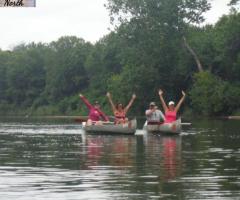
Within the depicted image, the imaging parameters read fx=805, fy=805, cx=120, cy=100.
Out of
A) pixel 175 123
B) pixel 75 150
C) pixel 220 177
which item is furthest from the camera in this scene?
pixel 175 123

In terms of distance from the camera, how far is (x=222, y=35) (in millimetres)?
75500

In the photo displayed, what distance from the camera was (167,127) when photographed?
36812 millimetres

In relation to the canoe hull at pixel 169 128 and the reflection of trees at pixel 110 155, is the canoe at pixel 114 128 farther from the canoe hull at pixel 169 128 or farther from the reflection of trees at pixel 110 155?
the reflection of trees at pixel 110 155

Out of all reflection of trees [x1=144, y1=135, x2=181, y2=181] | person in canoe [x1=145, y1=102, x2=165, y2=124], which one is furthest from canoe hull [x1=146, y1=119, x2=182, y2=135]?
reflection of trees [x1=144, y1=135, x2=181, y2=181]

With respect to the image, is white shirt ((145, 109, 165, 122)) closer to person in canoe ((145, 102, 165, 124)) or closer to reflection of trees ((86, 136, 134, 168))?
person in canoe ((145, 102, 165, 124))

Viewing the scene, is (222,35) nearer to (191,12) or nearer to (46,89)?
(191,12)

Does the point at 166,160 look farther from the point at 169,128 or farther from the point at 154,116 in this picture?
the point at 154,116

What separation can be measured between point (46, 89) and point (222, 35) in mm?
48288

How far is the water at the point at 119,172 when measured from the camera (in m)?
13.9

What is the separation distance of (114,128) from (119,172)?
65.3 feet

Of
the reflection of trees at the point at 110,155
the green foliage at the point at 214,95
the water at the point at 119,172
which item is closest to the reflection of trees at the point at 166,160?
the water at the point at 119,172

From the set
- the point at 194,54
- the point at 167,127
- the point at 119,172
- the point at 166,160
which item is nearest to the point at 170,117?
the point at 167,127

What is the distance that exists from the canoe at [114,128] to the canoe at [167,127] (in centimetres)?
125

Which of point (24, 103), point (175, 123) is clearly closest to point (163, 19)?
point (175, 123)
